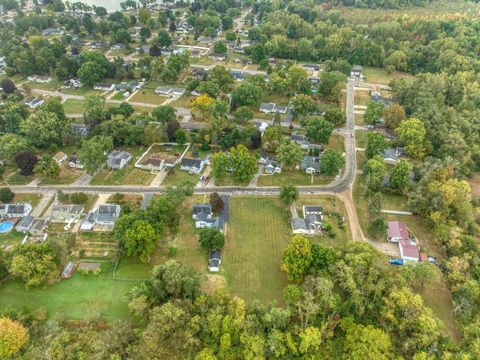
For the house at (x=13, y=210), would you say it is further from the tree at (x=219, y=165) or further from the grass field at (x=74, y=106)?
the grass field at (x=74, y=106)

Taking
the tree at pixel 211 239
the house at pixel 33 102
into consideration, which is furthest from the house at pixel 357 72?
the house at pixel 33 102

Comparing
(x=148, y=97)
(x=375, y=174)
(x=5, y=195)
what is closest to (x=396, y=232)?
(x=375, y=174)

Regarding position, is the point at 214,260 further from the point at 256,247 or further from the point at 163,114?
the point at 163,114

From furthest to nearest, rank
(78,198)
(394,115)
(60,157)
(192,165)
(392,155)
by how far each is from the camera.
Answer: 1. (394,115)
2. (392,155)
3. (60,157)
4. (192,165)
5. (78,198)

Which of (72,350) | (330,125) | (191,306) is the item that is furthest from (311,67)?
(72,350)

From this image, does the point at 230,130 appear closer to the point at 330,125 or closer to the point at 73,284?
the point at 330,125

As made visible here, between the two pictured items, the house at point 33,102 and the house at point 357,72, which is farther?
the house at point 357,72

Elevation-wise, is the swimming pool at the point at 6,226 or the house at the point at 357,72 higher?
the house at the point at 357,72
